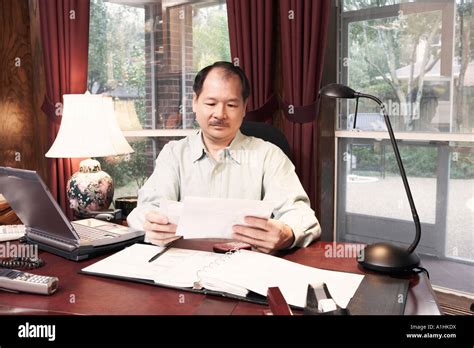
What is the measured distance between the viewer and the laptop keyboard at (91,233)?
59.4 inches

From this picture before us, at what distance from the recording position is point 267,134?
220 centimetres

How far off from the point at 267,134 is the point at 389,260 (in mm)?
1063

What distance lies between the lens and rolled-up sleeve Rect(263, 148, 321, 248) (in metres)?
1.57

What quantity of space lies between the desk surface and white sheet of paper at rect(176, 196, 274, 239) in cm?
23

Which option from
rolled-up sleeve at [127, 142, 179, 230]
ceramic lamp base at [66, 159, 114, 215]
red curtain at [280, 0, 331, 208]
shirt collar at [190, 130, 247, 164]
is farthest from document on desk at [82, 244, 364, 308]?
red curtain at [280, 0, 331, 208]

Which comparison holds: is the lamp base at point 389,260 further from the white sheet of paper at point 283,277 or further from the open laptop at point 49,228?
the open laptop at point 49,228

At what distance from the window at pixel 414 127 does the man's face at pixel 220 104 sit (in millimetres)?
975

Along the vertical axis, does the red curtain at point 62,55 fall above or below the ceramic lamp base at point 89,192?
above

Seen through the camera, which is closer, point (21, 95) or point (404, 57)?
point (404, 57)

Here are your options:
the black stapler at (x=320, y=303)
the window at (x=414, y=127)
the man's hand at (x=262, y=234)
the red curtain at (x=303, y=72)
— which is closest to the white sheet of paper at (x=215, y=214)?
the man's hand at (x=262, y=234)

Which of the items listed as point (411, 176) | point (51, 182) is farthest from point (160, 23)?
point (411, 176)

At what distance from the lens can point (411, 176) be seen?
8.36 ft
